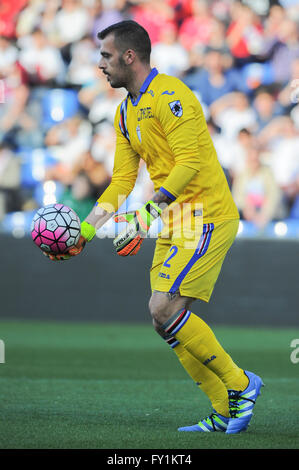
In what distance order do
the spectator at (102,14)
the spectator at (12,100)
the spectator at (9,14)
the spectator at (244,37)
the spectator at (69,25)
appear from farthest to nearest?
the spectator at (9,14), the spectator at (102,14), the spectator at (69,25), the spectator at (244,37), the spectator at (12,100)

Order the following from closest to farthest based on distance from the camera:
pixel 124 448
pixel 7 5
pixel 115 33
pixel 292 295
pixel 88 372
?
pixel 124 448 < pixel 115 33 < pixel 88 372 < pixel 292 295 < pixel 7 5

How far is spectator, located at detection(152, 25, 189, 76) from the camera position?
1334 centimetres

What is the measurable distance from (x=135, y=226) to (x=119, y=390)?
2.56 metres

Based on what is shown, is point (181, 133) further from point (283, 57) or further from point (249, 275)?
point (283, 57)

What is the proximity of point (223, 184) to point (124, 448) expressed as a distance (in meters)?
1.75

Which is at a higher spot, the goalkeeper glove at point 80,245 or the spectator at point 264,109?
the spectator at point 264,109

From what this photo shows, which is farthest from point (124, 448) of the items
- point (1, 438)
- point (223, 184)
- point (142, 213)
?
point (223, 184)

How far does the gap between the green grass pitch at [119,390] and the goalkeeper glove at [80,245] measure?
100 cm

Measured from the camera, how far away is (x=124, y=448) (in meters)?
4.43

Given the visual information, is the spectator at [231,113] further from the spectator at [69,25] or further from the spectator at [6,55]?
the spectator at [6,55]

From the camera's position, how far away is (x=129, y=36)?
516 centimetres

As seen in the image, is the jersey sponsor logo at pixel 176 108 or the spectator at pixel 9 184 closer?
the jersey sponsor logo at pixel 176 108

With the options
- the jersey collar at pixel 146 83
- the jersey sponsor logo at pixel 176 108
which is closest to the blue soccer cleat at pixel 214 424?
the jersey sponsor logo at pixel 176 108

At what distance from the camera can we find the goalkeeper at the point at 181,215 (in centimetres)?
492
